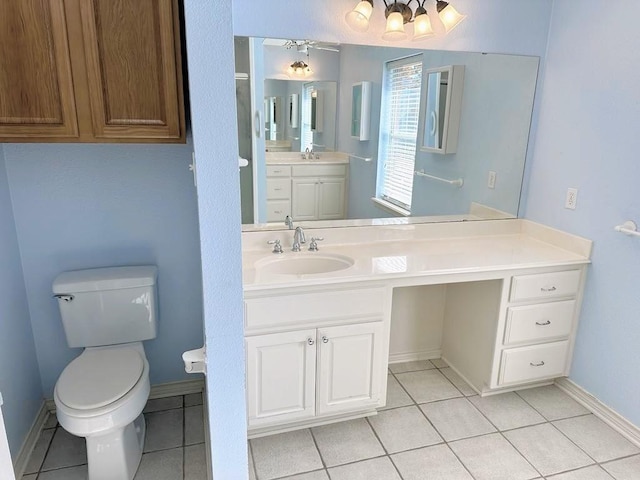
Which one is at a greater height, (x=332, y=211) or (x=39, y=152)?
(x=39, y=152)

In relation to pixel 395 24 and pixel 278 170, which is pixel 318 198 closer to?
pixel 278 170

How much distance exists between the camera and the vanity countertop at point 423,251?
191 cm

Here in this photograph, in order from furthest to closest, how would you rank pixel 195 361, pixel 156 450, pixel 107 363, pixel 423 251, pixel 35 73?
pixel 423 251
pixel 156 450
pixel 107 363
pixel 35 73
pixel 195 361

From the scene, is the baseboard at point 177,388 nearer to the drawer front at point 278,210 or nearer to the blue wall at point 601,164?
the drawer front at point 278,210

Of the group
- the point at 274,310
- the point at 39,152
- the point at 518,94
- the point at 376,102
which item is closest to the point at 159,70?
the point at 39,152

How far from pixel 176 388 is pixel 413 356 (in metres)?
1.41

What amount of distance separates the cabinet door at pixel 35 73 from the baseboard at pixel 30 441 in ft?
4.27

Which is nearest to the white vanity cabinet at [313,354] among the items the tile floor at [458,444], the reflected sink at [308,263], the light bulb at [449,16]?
the tile floor at [458,444]

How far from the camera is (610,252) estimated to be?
2.12 meters

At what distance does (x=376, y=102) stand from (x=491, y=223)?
3.28ft

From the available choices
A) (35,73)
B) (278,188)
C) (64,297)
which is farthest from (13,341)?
(278,188)

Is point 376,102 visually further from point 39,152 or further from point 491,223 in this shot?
point 39,152

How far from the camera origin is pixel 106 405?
1612mm

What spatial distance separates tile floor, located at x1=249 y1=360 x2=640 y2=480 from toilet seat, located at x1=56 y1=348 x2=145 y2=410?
2.11 ft
